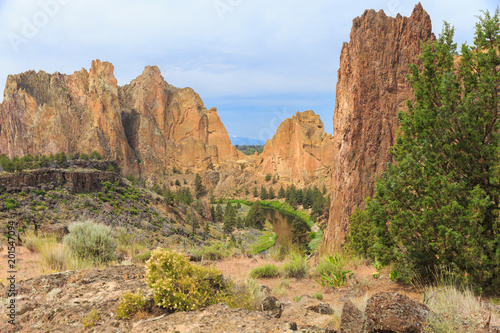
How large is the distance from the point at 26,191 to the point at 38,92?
106 meters

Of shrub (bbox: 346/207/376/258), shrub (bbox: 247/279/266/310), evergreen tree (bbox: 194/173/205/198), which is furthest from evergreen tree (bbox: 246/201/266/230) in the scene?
shrub (bbox: 247/279/266/310)

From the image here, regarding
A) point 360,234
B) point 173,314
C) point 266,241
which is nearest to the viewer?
point 173,314

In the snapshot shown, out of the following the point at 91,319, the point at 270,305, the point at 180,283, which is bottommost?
the point at 270,305

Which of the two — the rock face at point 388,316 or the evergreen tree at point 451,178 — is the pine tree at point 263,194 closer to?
the evergreen tree at point 451,178

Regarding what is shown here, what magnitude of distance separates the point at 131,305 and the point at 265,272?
530cm

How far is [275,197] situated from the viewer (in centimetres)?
11362

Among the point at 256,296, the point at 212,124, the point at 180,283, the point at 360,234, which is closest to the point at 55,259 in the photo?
the point at 180,283

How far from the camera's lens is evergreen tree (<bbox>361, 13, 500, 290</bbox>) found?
581 cm

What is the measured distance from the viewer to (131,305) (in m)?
4.55

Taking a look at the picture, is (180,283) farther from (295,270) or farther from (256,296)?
(295,270)

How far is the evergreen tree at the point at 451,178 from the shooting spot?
229 inches

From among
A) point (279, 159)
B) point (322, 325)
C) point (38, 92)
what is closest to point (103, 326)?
point (322, 325)

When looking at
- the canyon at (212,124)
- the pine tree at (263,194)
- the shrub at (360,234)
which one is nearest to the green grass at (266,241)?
the canyon at (212,124)

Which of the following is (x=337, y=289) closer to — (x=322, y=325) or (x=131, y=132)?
(x=322, y=325)
